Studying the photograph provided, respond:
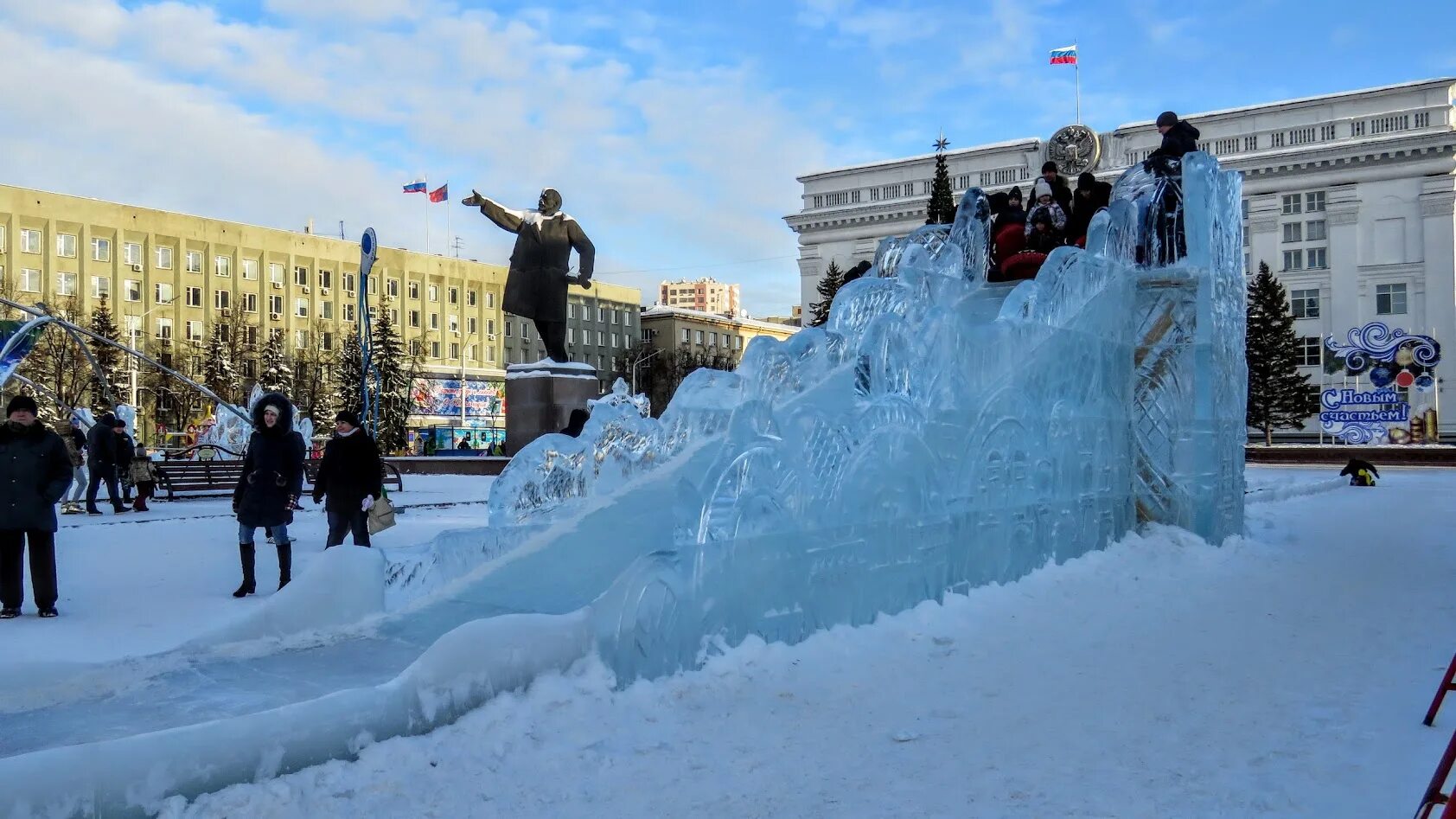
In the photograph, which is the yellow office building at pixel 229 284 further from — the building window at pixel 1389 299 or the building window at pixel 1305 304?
the building window at pixel 1389 299

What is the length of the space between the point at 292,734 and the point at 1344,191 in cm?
6991

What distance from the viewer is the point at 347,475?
33.0 feet

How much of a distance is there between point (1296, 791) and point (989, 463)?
4.73 m

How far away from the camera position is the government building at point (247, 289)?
6400 centimetres

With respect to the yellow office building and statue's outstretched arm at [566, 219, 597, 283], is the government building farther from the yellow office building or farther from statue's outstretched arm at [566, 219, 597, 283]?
statue's outstretched arm at [566, 219, 597, 283]

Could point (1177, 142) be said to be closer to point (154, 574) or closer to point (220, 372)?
point (154, 574)

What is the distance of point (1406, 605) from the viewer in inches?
354

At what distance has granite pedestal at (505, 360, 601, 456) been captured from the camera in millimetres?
19812

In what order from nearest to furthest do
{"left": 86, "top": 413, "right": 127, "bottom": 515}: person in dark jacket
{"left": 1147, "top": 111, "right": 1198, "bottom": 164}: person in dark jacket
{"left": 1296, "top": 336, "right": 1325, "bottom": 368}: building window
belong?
{"left": 1147, "top": 111, "right": 1198, "bottom": 164}: person in dark jacket < {"left": 86, "top": 413, "right": 127, "bottom": 515}: person in dark jacket < {"left": 1296, "top": 336, "right": 1325, "bottom": 368}: building window

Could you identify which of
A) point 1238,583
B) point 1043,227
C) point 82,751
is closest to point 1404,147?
point 1043,227

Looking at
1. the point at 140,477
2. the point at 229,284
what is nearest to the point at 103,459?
the point at 140,477

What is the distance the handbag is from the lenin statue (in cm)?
819

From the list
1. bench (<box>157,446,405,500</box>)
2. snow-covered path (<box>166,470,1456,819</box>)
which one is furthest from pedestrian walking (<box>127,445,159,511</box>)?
snow-covered path (<box>166,470,1456,819</box>)

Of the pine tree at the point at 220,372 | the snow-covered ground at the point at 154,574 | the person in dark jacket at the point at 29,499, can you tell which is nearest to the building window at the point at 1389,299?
the snow-covered ground at the point at 154,574
